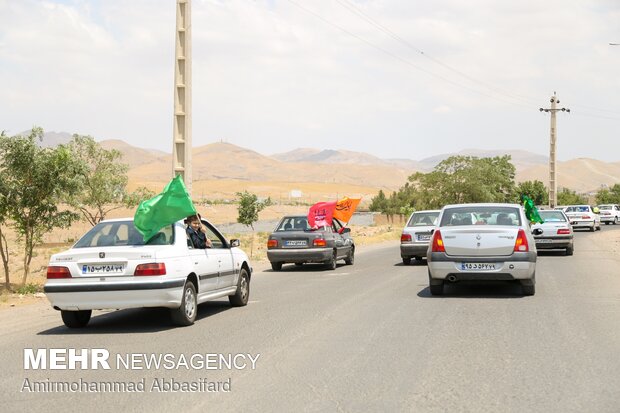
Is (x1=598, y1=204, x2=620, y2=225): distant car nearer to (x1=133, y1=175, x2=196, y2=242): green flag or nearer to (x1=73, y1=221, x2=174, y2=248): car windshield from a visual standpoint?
(x1=133, y1=175, x2=196, y2=242): green flag

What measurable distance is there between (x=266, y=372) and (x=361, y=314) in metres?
4.50

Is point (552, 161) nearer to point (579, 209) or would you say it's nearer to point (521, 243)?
point (579, 209)

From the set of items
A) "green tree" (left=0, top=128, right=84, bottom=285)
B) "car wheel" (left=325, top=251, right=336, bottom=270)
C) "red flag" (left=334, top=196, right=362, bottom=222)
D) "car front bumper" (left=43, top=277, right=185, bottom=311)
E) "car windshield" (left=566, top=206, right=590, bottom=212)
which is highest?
"green tree" (left=0, top=128, right=84, bottom=285)

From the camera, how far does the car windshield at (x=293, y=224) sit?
22719mm

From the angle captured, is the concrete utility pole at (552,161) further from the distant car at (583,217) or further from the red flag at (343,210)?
the red flag at (343,210)

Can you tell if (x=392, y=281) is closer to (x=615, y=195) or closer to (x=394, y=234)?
(x=394, y=234)

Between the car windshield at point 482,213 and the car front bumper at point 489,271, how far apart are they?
86cm

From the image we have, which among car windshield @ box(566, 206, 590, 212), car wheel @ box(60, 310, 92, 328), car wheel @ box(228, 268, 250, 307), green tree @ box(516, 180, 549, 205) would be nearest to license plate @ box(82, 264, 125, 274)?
car wheel @ box(60, 310, 92, 328)

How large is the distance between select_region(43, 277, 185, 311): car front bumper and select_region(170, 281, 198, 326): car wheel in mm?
289

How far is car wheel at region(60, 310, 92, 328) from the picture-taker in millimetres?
10953

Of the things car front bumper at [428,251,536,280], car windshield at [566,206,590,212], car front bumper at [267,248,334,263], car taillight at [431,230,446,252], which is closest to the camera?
car front bumper at [428,251,536,280]

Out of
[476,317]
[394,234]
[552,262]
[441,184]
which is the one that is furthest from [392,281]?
[441,184]

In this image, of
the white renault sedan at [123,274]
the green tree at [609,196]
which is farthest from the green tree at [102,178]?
the green tree at [609,196]

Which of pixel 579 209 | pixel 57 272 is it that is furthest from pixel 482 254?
pixel 579 209
